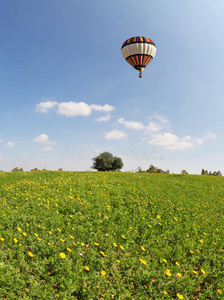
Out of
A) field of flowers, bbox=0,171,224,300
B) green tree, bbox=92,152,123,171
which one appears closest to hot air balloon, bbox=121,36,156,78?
field of flowers, bbox=0,171,224,300

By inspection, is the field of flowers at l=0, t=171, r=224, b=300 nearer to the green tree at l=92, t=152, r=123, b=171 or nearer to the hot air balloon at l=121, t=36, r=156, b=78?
the hot air balloon at l=121, t=36, r=156, b=78

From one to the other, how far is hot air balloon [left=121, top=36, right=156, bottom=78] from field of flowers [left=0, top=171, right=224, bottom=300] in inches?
593

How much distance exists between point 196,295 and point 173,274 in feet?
1.93

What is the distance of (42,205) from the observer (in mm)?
7773

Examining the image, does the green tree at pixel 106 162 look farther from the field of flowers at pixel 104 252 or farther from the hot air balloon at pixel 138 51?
the field of flowers at pixel 104 252

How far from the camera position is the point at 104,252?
17.0 feet

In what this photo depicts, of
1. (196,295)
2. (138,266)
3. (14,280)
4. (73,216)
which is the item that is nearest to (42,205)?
(73,216)

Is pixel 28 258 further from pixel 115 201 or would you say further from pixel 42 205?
pixel 115 201

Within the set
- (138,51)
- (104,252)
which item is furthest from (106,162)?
(104,252)

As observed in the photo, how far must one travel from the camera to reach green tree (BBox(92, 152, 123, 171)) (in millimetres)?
47094

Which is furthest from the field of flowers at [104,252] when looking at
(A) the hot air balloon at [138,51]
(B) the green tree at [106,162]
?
(B) the green tree at [106,162]

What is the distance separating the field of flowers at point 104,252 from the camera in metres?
4.02

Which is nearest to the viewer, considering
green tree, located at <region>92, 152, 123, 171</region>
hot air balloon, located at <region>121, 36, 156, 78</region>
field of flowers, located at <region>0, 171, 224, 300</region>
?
field of flowers, located at <region>0, 171, 224, 300</region>

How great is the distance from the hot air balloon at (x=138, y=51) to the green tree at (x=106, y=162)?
3000cm
